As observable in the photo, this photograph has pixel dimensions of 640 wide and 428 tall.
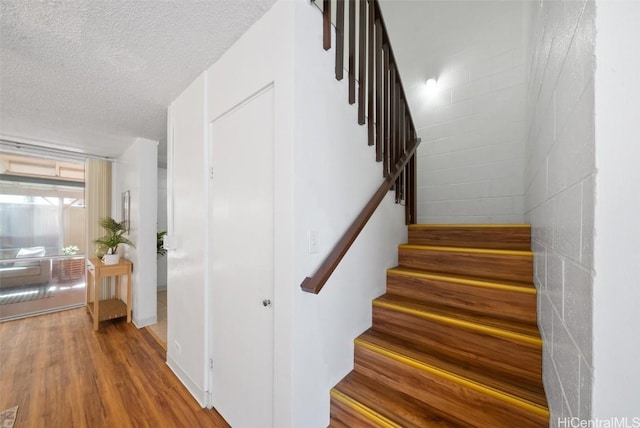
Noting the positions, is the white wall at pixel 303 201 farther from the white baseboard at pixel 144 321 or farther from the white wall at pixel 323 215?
the white baseboard at pixel 144 321

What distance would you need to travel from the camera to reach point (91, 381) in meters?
2.12

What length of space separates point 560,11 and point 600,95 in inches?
24.6

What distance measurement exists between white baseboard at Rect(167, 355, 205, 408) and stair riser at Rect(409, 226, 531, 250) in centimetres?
222

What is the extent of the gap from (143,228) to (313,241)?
3093mm

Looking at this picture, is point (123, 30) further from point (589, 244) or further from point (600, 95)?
point (589, 244)

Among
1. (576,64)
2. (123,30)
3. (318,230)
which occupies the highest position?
(123,30)

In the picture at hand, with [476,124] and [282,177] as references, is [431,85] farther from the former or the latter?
[282,177]

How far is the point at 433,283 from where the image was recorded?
1.71 meters

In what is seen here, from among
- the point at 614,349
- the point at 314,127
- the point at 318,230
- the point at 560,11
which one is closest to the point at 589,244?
the point at 614,349

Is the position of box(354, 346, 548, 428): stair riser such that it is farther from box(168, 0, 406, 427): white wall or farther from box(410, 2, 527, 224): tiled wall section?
box(410, 2, 527, 224): tiled wall section

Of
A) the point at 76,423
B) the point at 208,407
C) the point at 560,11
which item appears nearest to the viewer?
the point at 560,11

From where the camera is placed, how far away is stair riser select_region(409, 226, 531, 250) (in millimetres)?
1832

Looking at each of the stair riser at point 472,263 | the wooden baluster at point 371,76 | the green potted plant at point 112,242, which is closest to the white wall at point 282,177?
the wooden baluster at point 371,76

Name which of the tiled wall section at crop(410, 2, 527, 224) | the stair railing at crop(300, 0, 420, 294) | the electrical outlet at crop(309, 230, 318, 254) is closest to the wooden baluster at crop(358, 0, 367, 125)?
the stair railing at crop(300, 0, 420, 294)
